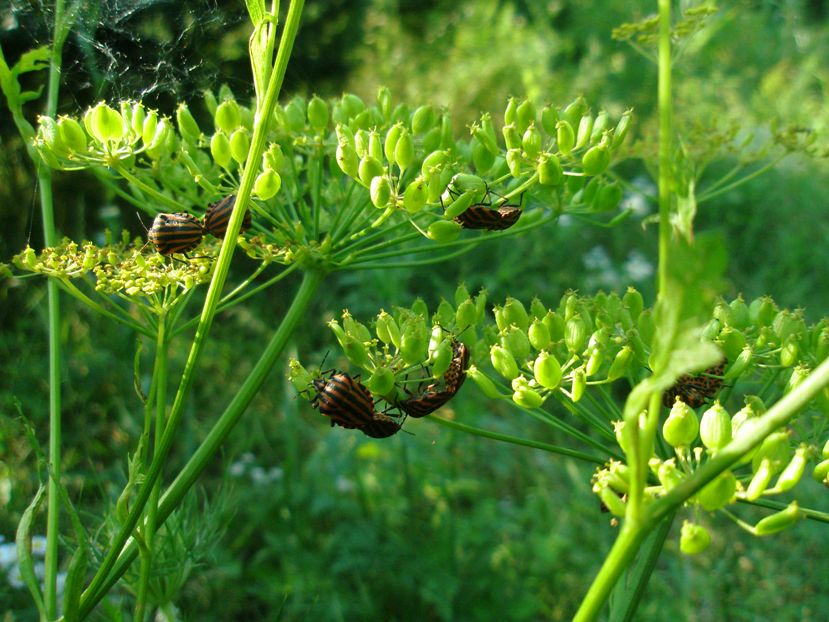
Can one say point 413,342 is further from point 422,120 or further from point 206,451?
point 422,120

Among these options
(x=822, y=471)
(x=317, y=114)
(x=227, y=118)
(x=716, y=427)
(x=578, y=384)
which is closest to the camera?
Result: (x=716, y=427)

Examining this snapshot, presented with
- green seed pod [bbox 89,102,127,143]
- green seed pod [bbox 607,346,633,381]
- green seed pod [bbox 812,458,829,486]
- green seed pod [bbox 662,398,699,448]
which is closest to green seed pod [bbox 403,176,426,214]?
green seed pod [bbox 607,346,633,381]

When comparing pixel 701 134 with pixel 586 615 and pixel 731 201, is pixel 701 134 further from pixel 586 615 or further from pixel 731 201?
pixel 731 201

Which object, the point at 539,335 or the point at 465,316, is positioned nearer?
the point at 539,335

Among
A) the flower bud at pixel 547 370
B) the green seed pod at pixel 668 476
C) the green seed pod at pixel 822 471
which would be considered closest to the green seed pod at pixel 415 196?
the flower bud at pixel 547 370

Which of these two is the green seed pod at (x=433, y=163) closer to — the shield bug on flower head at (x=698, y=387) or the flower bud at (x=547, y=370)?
the flower bud at (x=547, y=370)

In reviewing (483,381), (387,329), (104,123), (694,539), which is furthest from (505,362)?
(104,123)

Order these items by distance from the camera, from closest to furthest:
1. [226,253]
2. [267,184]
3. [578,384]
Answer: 1. [226,253]
2. [578,384]
3. [267,184]
